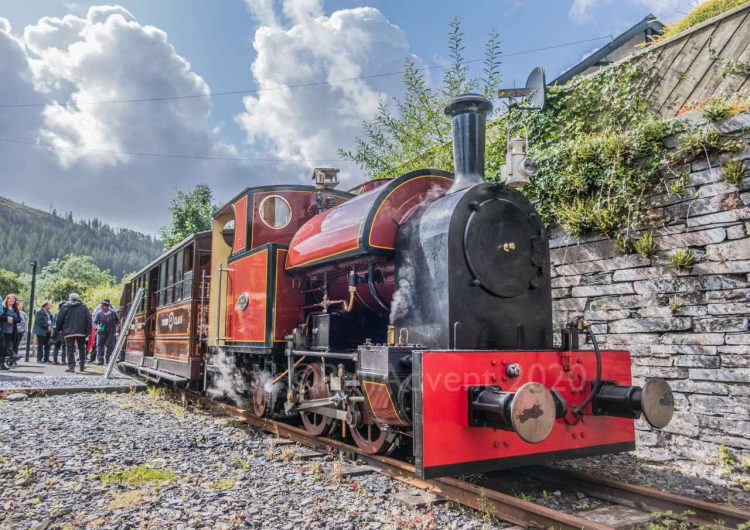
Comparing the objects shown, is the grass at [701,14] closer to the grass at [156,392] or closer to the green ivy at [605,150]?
the green ivy at [605,150]

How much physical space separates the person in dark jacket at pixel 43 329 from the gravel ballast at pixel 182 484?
8633mm

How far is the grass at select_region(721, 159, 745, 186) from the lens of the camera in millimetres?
4516

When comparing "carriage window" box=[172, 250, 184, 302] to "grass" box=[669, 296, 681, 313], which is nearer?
"grass" box=[669, 296, 681, 313]

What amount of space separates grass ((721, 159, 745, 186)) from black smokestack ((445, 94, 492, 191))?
2133 millimetres

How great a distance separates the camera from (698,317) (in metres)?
4.68

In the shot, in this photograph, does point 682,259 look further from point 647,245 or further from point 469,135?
point 469,135

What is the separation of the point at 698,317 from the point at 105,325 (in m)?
13.3

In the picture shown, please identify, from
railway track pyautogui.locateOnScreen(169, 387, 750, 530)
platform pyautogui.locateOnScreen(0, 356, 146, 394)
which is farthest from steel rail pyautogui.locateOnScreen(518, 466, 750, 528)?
platform pyautogui.locateOnScreen(0, 356, 146, 394)

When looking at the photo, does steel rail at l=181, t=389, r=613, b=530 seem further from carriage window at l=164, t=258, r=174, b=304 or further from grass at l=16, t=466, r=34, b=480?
carriage window at l=164, t=258, r=174, b=304

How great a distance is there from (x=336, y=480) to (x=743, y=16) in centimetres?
577

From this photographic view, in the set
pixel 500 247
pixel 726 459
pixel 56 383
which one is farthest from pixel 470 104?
pixel 56 383

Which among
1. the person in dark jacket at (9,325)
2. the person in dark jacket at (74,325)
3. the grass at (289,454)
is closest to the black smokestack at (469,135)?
the grass at (289,454)

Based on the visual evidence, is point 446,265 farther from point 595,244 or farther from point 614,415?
point 595,244

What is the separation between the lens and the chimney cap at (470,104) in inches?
160
